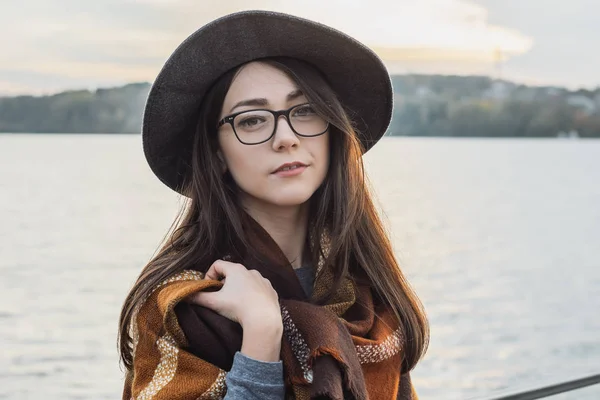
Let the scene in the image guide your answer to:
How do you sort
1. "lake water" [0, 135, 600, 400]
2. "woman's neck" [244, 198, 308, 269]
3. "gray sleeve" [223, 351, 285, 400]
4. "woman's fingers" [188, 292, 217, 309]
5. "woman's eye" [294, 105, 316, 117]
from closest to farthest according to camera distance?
"gray sleeve" [223, 351, 285, 400] → "woman's fingers" [188, 292, 217, 309] → "woman's eye" [294, 105, 316, 117] → "woman's neck" [244, 198, 308, 269] → "lake water" [0, 135, 600, 400]

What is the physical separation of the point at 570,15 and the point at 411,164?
11025 millimetres

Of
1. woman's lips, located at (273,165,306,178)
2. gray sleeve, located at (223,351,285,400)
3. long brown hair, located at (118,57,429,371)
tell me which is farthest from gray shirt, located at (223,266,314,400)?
woman's lips, located at (273,165,306,178)

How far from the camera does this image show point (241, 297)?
1558 mm

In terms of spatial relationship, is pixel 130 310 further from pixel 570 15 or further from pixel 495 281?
pixel 570 15

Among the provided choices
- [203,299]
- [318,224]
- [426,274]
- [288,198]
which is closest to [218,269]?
[203,299]

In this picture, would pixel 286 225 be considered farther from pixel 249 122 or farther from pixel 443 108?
pixel 443 108

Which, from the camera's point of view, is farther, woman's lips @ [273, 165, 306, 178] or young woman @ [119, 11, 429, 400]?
woman's lips @ [273, 165, 306, 178]

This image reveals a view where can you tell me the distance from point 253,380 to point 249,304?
133 mm

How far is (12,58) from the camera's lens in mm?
33875

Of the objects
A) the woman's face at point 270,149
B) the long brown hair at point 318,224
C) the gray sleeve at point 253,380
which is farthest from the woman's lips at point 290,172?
the gray sleeve at point 253,380

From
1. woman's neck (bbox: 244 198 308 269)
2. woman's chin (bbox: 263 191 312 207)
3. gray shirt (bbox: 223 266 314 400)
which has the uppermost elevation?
woman's chin (bbox: 263 191 312 207)

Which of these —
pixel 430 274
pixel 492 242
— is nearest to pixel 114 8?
pixel 492 242

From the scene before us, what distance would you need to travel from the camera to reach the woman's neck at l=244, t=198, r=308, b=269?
71.1 inches

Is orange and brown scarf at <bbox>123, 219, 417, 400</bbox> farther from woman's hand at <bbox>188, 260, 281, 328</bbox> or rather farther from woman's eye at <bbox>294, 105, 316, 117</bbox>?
woman's eye at <bbox>294, 105, 316, 117</bbox>
